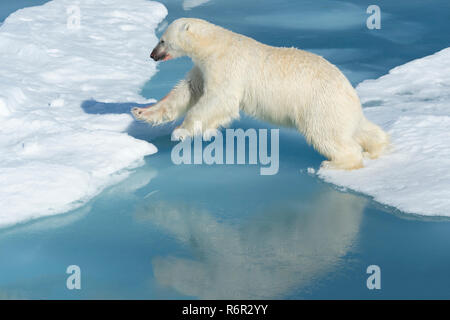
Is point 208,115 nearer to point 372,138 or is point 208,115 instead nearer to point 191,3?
point 372,138

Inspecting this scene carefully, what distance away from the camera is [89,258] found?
346 cm

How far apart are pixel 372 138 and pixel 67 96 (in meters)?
2.90

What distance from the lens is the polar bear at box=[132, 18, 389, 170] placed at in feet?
14.4

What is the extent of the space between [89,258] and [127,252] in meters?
0.21

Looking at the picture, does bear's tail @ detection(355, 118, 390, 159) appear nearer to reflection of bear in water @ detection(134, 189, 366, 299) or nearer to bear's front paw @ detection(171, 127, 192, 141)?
reflection of bear in water @ detection(134, 189, 366, 299)

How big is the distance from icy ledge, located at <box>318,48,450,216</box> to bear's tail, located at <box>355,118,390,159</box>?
0.24ft

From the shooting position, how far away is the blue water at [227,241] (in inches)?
125
